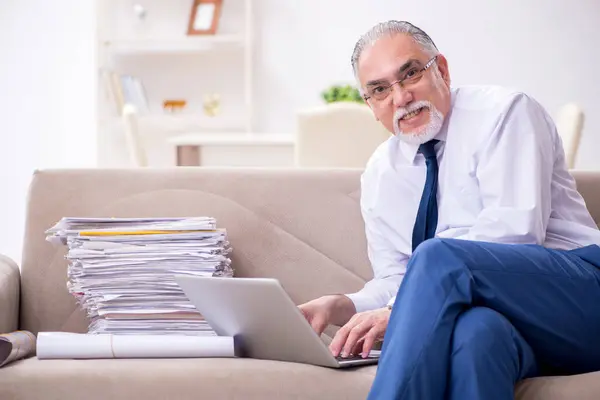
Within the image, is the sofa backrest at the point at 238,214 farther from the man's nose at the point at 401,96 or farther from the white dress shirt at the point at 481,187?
the man's nose at the point at 401,96

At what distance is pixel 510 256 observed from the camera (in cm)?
136

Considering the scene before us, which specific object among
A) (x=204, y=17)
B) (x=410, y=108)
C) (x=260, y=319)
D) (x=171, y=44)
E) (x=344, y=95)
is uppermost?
(x=204, y=17)

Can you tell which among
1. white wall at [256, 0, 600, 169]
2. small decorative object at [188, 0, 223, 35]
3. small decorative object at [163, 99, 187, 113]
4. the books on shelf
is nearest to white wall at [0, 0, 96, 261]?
the books on shelf

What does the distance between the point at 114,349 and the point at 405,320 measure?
0.64 meters

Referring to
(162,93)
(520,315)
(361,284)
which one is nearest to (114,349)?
(361,284)

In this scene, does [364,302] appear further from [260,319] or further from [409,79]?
[409,79]

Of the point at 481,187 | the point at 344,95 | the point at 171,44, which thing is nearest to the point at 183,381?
the point at 481,187

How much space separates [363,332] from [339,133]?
2012 millimetres

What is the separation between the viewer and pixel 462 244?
1.33 meters

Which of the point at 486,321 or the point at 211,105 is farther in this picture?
the point at 211,105

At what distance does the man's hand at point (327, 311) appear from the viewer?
167 centimetres

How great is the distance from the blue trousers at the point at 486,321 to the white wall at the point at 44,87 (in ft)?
14.0

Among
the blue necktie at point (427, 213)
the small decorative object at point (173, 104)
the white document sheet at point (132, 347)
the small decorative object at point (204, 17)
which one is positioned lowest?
the white document sheet at point (132, 347)

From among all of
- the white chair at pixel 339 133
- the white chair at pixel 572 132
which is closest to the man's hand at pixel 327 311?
the white chair at pixel 339 133
